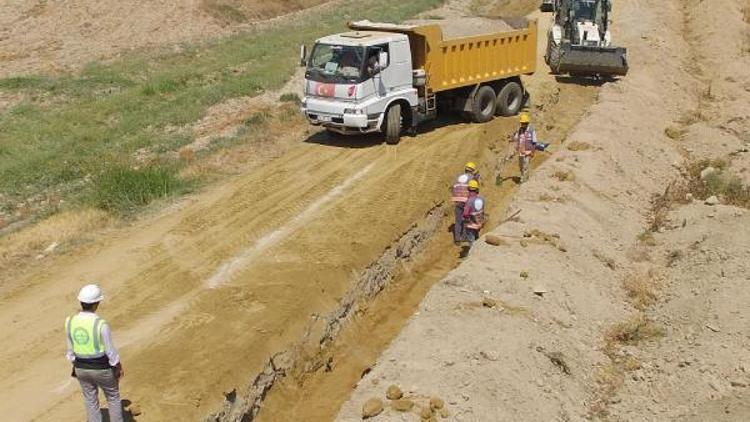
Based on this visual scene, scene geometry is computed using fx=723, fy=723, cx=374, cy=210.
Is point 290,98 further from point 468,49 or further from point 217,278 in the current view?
point 217,278

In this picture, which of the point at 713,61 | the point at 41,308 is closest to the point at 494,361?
the point at 41,308

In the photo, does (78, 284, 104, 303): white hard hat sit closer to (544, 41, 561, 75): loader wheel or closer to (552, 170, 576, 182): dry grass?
(552, 170, 576, 182): dry grass

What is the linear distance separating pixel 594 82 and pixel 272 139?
41.0 ft

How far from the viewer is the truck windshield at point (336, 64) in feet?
56.9

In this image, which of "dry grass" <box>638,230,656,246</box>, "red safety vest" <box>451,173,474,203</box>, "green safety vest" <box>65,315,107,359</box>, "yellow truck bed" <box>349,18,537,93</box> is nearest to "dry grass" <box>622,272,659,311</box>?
"dry grass" <box>638,230,656,246</box>

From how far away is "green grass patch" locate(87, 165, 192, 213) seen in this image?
49.4 ft

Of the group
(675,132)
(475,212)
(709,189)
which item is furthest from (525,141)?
(675,132)

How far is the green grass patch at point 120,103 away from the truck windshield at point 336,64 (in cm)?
342

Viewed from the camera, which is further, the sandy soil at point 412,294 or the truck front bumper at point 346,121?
the truck front bumper at point 346,121

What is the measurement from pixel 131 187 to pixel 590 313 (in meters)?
9.66

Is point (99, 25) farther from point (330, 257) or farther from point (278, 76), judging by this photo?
point (330, 257)

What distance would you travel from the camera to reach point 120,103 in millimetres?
22188

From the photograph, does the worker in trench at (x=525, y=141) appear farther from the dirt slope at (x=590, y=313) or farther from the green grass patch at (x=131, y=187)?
the green grass patch at (x=131, y=187)

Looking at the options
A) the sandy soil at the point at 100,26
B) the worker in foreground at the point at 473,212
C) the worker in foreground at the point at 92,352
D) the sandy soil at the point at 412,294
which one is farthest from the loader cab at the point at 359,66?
the sandy soil at the point at 100,26
